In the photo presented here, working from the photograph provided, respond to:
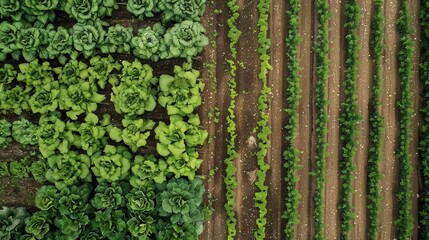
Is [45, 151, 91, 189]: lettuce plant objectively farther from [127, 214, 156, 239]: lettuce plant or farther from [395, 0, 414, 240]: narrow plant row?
[395, 0, 414, 240]: narrow plant row

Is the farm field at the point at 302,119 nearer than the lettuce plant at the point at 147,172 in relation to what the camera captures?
No

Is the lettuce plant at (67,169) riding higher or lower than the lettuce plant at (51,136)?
lower

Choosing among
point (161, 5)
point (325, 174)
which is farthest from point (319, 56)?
point (161, 5)

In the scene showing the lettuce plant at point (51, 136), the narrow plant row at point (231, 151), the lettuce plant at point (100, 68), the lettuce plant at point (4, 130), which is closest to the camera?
the lettuce plant at point (51, 136)

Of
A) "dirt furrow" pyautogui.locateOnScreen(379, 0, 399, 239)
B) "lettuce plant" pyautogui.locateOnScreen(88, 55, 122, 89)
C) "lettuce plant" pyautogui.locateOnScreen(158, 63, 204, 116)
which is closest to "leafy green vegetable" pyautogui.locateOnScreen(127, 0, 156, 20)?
"lettuce plant" pyautogui.locateOnScreen(88, 55, 122, 89)

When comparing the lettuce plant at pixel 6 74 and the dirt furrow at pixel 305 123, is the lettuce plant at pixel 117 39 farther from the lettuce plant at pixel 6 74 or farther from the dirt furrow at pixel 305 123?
the dirt furrow at pixel 305 123

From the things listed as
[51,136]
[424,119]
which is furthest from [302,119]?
[51,136]

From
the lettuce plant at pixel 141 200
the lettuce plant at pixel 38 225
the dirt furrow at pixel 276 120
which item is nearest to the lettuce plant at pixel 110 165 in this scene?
the lettuce plant at pixel 141 200
